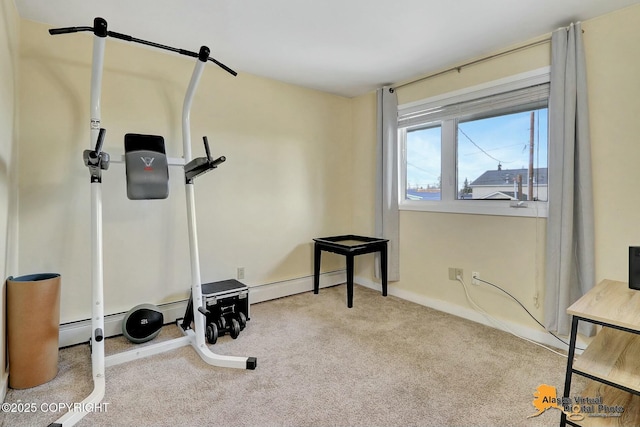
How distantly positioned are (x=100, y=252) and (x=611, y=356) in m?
2.62

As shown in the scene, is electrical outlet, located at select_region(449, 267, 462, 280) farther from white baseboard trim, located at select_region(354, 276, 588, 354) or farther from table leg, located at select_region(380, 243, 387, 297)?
table leg, located at select_region(380, 243, 387, 297)

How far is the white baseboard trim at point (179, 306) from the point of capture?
2283 millimetres

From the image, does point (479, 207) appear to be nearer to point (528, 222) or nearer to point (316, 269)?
point (528, 222)

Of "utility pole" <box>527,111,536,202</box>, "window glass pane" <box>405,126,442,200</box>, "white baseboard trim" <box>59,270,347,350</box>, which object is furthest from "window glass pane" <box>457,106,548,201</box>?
"white baseboard trim" <box>59,270,347,350</box>

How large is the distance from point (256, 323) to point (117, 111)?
6.32 ft

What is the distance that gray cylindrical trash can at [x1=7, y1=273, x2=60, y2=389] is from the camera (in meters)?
1.77

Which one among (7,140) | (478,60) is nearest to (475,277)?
(478,60)

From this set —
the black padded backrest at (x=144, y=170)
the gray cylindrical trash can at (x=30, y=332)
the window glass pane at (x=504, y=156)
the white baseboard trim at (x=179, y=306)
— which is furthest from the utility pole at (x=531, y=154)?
the gray cylindrical trash can at (x=30, y=332)

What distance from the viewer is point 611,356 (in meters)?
1.52

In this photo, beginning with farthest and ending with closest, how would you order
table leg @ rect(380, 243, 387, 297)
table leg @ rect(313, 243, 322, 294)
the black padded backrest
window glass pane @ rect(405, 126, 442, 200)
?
table leg @ rect(313, 243, 322, 294)
table leg @ rect(380, 243, 387, 297)
window glass pane @ rect(405, 126, 442, 200)
the black padded backrest

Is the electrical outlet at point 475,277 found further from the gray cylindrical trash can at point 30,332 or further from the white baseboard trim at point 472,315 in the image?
the gray cylindrical trash can at point 30,332

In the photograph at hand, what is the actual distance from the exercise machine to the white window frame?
1.95 meters

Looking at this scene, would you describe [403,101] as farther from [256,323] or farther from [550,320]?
[256,323]

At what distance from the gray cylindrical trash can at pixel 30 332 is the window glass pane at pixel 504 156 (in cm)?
305
